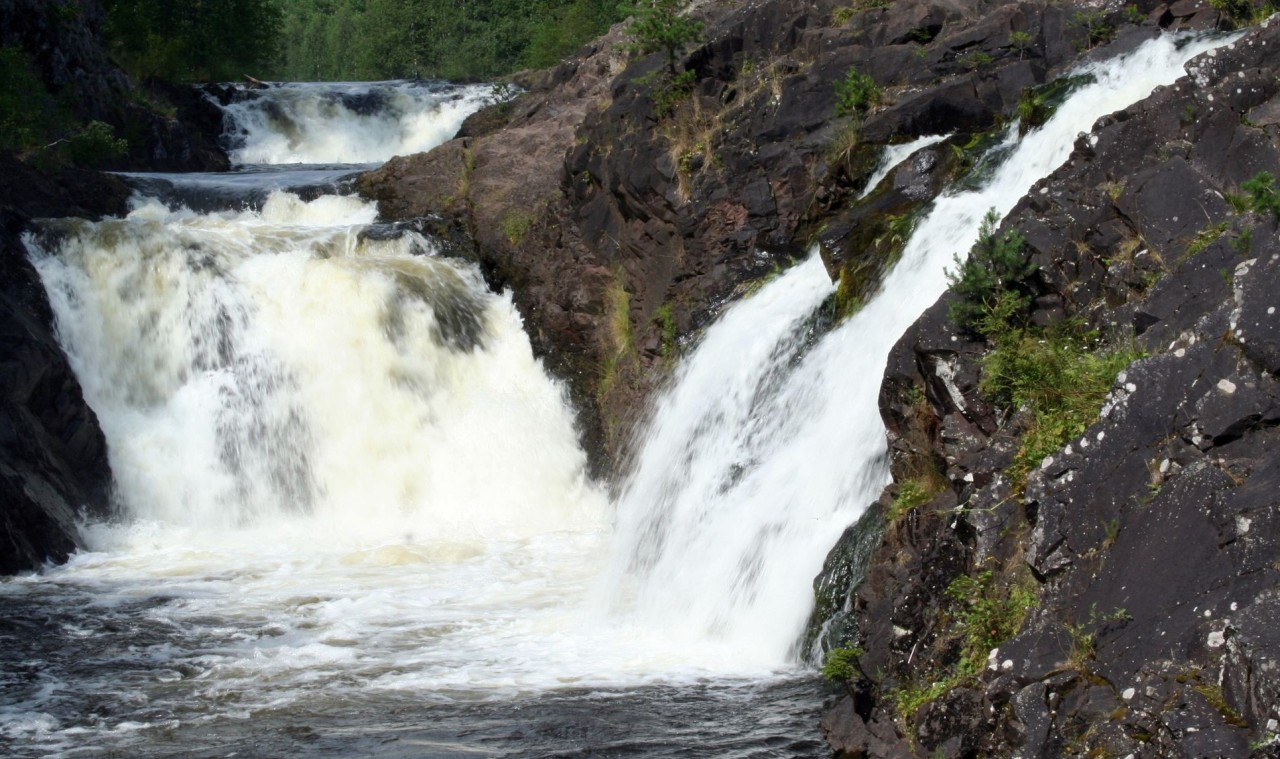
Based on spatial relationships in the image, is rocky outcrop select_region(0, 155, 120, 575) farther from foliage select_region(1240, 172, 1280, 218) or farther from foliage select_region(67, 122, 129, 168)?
foliage select_region(1240, 172, 1280, 218)

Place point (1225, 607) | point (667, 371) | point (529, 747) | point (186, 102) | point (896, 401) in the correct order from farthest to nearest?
1. point (186, 102)
2. point (667, 371)
3. point (896, 401)
4. point (529, 747)
5. point (1225, 607)

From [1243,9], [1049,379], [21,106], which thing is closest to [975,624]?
[1049,379]

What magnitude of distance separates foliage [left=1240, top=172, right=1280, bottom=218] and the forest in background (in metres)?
27.0

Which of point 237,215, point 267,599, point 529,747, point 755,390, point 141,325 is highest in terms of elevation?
point 237,215

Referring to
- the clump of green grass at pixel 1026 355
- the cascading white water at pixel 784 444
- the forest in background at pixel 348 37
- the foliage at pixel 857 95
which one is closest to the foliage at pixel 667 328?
the cascading white water at pixel 784 444

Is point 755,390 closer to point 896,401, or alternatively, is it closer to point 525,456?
point 896,401

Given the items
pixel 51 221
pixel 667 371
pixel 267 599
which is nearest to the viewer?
pixel 267 599

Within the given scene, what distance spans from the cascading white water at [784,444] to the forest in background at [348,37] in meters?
21.7

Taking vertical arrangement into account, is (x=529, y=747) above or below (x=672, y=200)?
below

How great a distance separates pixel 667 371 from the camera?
1525cm

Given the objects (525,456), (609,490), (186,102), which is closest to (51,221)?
(525,456)

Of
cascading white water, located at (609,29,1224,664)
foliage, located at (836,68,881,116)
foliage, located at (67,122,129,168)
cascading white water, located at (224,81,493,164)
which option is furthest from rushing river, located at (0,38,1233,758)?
cascading white water, located at (224,81,493,164)

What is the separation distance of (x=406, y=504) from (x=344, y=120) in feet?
68.3

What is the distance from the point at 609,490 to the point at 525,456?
121 cm
